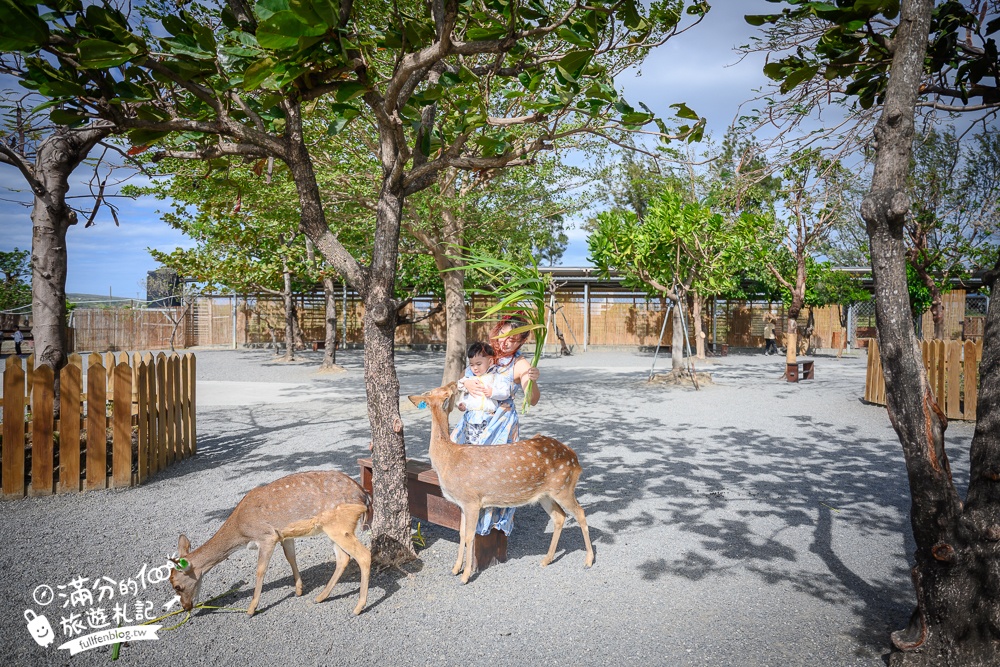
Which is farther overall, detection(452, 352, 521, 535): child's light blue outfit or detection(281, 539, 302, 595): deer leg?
detection(452, 352, 521, 535): child's light blue outfit

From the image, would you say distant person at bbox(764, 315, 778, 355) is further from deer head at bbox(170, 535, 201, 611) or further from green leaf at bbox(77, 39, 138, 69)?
green leaf at bbox(77, 39, 138, 69)

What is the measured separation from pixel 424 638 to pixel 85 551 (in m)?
2.68

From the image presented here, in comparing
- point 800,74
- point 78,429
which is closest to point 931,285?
point 800,74

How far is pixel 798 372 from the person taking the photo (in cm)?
1541

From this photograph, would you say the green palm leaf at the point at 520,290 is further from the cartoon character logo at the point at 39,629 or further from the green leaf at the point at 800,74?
the cartoon character logo at the point at 39,629

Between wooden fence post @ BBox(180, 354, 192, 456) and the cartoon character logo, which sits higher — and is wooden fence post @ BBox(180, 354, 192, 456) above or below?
above

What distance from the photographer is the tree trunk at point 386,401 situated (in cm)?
374

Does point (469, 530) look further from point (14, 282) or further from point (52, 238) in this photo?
point (14, 282)

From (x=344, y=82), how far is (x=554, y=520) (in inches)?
120

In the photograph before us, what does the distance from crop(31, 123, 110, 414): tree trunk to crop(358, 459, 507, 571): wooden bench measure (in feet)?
11.5

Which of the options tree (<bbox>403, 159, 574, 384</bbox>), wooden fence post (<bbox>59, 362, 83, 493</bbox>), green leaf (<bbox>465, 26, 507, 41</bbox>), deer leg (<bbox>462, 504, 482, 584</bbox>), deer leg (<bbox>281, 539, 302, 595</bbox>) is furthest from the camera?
tree (<bbox>403, 159, 574, 384</bbox>)

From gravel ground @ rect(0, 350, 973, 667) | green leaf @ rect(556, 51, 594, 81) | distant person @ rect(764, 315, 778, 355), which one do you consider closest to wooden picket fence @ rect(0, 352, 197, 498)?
gravel ground @ rect(0, 350, 973, 667)

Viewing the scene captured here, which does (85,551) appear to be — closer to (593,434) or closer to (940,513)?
(940,513)

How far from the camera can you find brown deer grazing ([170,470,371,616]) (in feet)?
10.2
